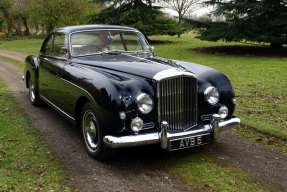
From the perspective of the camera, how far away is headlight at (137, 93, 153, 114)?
3715 millimetres

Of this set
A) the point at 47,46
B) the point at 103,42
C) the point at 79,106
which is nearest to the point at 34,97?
the point at 47,46

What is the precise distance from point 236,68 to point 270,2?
7.32m

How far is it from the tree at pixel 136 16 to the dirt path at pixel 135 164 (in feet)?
68.8

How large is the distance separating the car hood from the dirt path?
50.6 inches

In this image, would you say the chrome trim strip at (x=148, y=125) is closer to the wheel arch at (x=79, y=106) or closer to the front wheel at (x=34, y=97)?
the wheel arch at (x=79, y=106)

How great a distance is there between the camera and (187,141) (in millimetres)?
3873

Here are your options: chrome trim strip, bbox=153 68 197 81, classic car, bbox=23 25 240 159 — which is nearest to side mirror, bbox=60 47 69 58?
classic car, bbox=23 25 240 159

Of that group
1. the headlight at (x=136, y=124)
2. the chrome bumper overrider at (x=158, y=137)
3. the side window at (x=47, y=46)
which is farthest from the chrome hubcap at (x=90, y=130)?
the side window at (x=47, y=46)

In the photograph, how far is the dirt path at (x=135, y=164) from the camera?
3.57 meters

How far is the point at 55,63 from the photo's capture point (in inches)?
218

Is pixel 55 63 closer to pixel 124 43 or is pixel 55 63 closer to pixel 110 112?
pixel 124 43

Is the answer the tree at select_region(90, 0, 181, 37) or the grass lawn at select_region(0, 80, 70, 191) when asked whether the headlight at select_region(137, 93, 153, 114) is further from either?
the tree at select_region(90, 0, 181, 37)

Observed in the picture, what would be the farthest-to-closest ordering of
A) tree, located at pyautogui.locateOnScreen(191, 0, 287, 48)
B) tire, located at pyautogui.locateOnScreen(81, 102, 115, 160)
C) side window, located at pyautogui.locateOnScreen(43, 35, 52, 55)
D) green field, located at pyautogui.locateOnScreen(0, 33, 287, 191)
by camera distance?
tree, located at pyautogui.locateOnScreen(191, 0, 287, 48), side window, located at pyautogui.locateOnScreen(43, 35, 52, 55), tire, located at pyautogui.locateOnScreen(81, 102, 115, 160), green field, located at pyautogui.locateOnScreen(0, 33, 287, 191)

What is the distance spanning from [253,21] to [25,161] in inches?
671
